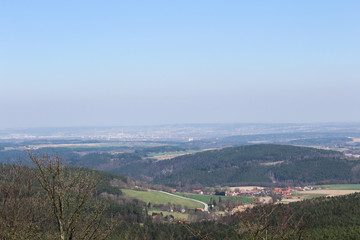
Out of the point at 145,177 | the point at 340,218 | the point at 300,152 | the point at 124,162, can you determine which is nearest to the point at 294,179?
the point at 300,152

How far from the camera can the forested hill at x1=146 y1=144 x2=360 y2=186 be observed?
497 ft

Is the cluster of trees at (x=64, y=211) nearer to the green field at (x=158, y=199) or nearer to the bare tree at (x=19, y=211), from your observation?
the bare tree at (x=19, y=211)

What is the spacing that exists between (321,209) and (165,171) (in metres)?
121

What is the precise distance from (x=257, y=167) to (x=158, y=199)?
73616 mm

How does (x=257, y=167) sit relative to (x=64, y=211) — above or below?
below

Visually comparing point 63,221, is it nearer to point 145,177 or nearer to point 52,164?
point 52,164

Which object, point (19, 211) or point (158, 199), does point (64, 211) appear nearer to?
point (19, 211)

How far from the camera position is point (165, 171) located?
7082 inches

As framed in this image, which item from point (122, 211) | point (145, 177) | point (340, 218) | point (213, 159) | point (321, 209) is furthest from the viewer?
point (213, 159)

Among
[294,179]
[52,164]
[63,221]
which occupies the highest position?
[52,164]

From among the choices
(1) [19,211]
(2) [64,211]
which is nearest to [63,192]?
(2) [64,211]

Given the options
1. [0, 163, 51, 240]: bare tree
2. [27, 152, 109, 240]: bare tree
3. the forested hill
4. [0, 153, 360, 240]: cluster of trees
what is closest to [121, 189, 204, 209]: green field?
the forested hill

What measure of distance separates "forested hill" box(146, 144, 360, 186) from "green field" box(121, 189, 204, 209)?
46680 millimetres

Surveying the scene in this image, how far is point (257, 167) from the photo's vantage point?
541 ft
